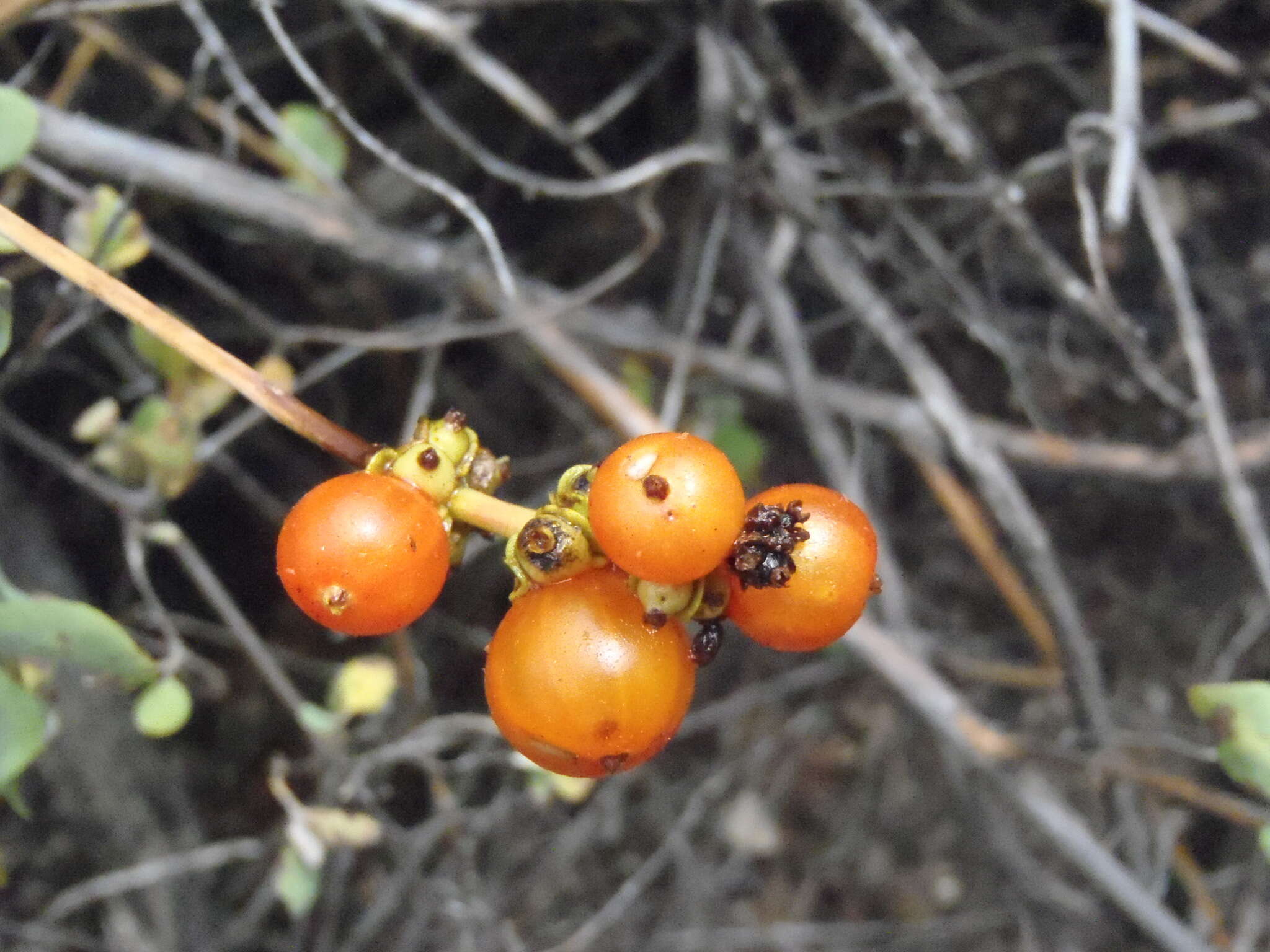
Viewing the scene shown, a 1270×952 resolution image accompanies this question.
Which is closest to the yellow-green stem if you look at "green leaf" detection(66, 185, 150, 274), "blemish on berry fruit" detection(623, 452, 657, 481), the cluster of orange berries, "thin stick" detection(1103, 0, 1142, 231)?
the cluster of orange berries

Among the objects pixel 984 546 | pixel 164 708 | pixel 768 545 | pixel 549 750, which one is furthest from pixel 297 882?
pixel 984 546

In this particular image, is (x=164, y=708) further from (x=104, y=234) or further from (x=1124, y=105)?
(x=1124, y=105)

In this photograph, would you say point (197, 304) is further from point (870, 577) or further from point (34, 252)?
point (870, 577)

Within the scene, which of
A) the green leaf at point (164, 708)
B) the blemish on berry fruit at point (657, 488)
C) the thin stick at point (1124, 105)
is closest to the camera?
the blemish on berry fruit at point (657, 488)

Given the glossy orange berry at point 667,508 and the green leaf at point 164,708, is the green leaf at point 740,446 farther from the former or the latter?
the glossy orange berry at point 667,508

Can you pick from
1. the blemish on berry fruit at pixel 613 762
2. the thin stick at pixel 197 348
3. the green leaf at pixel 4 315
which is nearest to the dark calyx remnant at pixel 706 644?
the blemish on berry fruit at pixel 613 762

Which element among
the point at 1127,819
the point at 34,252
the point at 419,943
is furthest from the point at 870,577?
the point at 419,943

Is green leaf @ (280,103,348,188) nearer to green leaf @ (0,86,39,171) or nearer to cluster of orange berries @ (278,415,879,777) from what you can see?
green leaf @ (0,86,39,171)
